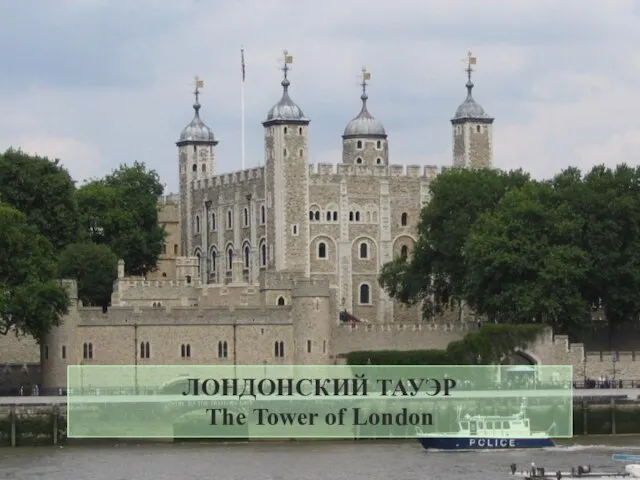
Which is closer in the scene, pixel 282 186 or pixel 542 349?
pixel 542 349

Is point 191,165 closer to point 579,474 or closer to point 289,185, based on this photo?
point 289,185

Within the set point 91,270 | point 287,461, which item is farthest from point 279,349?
point 287,461

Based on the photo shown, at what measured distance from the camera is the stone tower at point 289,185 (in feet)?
412

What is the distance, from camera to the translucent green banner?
9300 cm

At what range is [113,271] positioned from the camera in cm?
11781

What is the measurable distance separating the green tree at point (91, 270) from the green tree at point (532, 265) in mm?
14540

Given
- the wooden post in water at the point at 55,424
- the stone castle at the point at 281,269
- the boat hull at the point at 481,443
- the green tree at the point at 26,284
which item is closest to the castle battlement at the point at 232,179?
the stone castle at the point at 281,269

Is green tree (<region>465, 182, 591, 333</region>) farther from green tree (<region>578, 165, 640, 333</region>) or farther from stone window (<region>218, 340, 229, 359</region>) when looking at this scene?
stone window (<region>218, 340, 229, 359</region>)

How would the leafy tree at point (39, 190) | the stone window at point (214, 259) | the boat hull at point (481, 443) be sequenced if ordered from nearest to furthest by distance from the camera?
1. the boat hull at point (481, 443)
2. the leafy tree at point (39, 190)
3. the stone window at point (214, 259)

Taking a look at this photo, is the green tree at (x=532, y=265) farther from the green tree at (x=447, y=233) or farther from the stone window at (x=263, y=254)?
the stone window at (x=263, y=254)

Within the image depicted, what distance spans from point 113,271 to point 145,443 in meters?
25.5

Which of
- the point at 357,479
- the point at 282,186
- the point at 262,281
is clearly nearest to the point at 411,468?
the point at 357,479

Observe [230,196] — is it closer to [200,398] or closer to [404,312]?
[404,312]

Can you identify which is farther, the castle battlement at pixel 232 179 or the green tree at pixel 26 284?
the castle battlement at pixel 232 179
